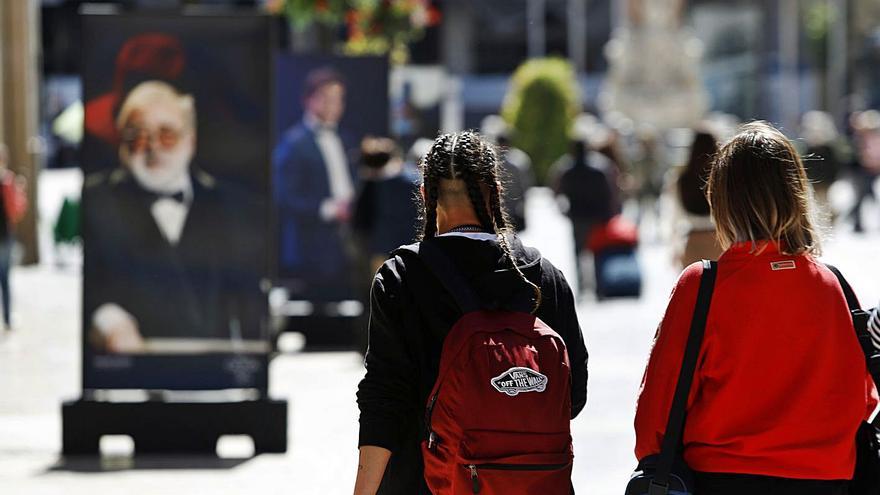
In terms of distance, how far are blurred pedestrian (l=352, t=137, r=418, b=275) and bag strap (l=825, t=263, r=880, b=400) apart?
7974 millimetres

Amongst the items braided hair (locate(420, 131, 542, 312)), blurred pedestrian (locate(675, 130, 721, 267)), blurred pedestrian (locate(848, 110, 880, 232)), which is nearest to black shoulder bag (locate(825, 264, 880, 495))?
braided hair (locate(420, 131, 542, 312))

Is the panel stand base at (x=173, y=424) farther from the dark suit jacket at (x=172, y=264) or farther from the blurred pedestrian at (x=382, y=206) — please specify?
the blurred pedestrian at (x=382, y=206)

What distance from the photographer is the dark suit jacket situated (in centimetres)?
859

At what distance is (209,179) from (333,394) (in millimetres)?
2596

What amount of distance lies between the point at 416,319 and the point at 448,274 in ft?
0.45

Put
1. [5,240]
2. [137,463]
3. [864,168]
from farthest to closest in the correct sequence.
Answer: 1. [864,168]
2. [5,240]
3. [137,463]

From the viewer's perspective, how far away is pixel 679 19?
4278 cm

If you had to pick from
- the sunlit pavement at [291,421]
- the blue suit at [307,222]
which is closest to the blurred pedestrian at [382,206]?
the sunlit pavement at [291,421]

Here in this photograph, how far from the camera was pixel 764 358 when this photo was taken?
371cm

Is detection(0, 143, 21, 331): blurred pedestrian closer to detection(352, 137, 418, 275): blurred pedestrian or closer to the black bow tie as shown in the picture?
detection(352, 137, 418, 275): blurred pedestrian

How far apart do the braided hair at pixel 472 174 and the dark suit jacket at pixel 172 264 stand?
4509 millimetres

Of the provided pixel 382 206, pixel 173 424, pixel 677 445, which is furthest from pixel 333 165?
pixel 677 445

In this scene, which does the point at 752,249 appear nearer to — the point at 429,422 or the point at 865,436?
the point at 865,436

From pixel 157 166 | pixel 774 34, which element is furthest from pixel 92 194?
pixel 774 34
